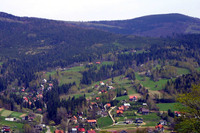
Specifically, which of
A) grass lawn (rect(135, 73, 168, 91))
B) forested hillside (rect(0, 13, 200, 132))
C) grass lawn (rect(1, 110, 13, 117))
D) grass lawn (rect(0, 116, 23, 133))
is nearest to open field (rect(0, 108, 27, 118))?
grass lawn (rect(1, 110, 13, 117))

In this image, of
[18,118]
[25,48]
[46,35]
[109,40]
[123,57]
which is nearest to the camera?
[18,118]

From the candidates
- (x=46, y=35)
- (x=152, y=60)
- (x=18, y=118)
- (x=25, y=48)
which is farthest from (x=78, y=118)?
(x=46, y=35)

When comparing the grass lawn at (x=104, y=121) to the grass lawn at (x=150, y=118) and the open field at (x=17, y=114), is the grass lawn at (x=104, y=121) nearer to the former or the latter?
the grass lawn at (x=150, y=118)

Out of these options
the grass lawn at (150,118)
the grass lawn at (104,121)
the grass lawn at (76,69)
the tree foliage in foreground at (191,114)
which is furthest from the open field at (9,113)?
the grass lawn at (76,69)

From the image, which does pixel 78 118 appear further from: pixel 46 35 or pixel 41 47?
pixel 46 35

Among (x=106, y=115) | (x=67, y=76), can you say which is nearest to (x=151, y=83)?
(x=106, y=115)

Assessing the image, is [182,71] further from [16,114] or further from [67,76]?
[16,114]
